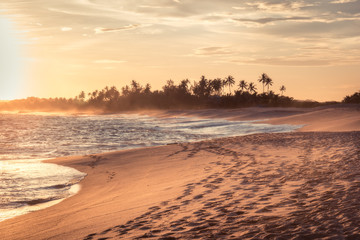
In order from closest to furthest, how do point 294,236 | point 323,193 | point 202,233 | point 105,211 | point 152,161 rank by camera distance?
point 294,236 → point 202,233 → point 323,193 → point 105,211 → point 152,161

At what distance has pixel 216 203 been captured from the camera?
7.20 metres

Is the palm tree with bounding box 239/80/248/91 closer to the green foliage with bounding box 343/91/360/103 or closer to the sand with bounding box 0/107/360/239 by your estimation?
the green foliage with bounding box 343/91/360/103

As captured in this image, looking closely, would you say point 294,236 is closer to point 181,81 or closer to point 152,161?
point 152,161

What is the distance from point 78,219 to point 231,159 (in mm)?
8074

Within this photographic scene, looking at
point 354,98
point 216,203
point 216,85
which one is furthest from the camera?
point 216,85

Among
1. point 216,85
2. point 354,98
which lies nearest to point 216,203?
point 354,98

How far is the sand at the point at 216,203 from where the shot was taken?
549 cm

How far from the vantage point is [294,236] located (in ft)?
16.1

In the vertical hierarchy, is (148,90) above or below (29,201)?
above

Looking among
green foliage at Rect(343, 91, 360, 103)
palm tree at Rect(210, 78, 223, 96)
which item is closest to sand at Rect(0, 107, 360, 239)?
green foliage at Rect(343, 91, 360, 103)

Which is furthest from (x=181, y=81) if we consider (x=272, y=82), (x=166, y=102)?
(x=272, y=82)

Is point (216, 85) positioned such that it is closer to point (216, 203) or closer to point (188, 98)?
point (188, 98)

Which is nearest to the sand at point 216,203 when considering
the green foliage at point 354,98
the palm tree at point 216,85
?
the green foliage at point 354,98

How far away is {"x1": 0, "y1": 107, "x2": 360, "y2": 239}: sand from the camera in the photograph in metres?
5.49
